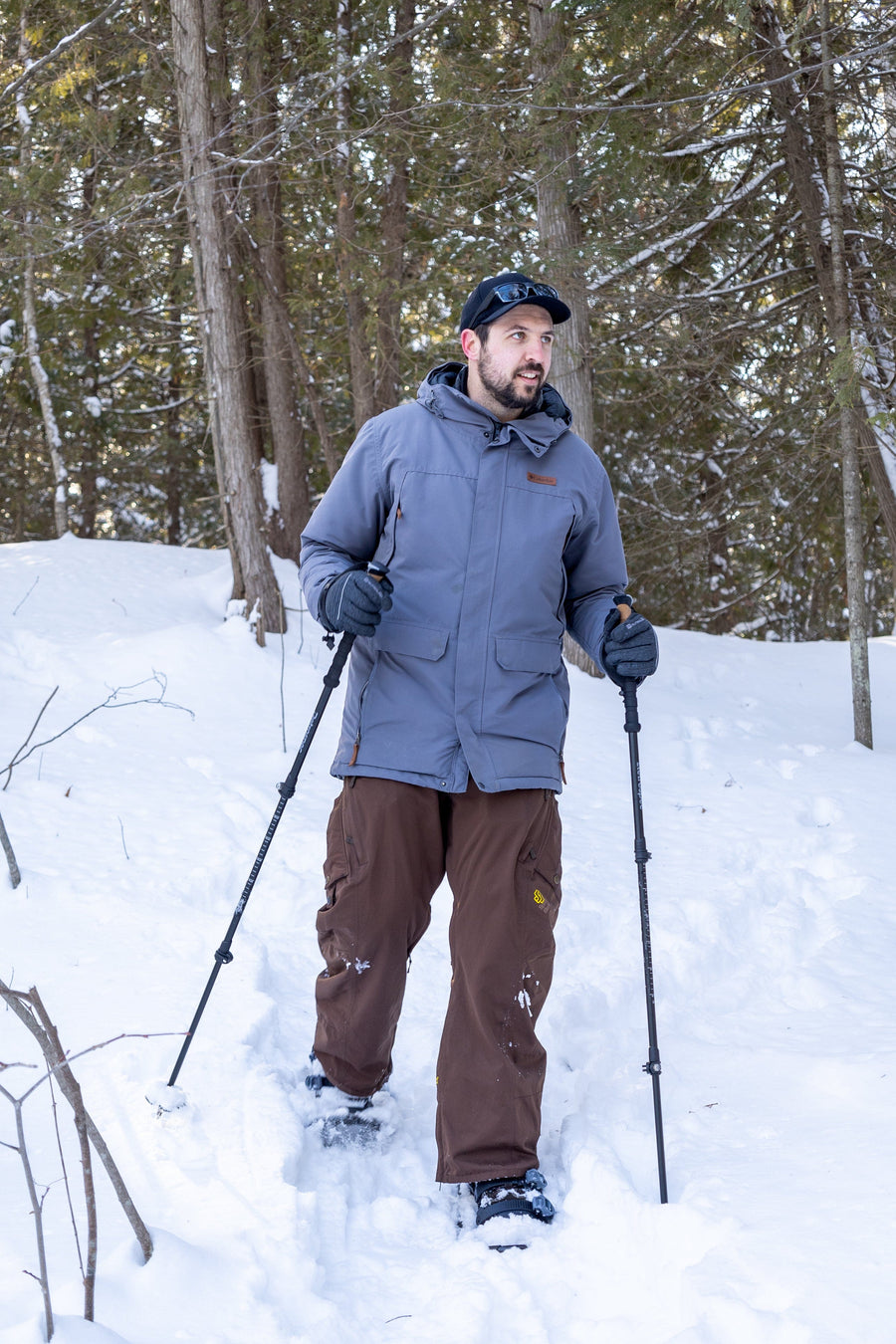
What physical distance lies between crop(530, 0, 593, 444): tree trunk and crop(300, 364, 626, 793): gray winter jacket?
5176 millimetres

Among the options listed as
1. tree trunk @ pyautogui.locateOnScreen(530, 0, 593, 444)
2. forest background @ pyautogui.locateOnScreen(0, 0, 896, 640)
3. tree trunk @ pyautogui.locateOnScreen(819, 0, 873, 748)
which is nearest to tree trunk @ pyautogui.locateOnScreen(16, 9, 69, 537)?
forest background @ pyautogui.locateOnScreen(0, 0, 896, 640)

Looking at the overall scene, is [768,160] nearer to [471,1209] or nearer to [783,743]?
[783,743]

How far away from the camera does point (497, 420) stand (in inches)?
124

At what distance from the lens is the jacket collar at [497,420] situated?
3119 mm

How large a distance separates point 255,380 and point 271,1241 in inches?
459

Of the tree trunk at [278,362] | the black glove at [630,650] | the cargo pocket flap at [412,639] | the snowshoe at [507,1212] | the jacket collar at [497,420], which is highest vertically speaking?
the tree trunk at [278,362]

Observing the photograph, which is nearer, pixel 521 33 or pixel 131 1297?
pixel 131 1297

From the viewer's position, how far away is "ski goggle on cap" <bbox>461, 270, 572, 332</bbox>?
3.08 m

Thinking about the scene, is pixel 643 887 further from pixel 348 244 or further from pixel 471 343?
pixel 348 244

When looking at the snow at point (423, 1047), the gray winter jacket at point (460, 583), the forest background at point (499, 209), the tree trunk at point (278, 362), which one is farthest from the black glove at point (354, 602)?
the tree trunk at point (278, 362)

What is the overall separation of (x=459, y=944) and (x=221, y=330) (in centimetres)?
683

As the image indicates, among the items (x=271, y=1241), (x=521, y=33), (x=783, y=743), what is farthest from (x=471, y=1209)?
Result: (x=521, y=33)

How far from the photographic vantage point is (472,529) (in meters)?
3.05

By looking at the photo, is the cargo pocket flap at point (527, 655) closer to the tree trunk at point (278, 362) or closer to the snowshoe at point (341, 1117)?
the snowshoe at point (341, 1117)
